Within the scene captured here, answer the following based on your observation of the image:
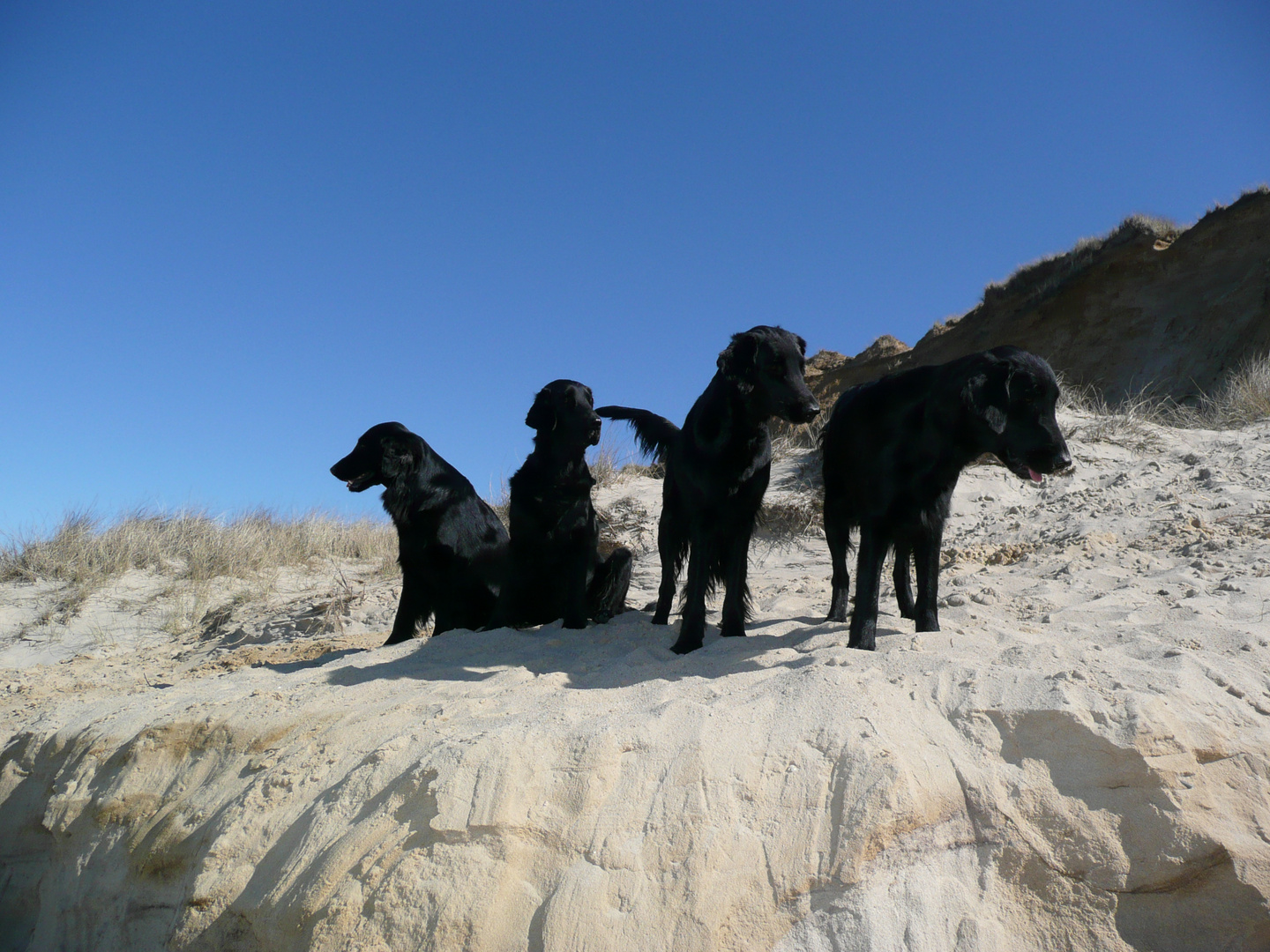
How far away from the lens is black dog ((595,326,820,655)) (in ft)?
13.3

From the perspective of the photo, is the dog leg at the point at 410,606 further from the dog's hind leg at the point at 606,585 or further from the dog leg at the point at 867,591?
the dog leg at the point at 867,591

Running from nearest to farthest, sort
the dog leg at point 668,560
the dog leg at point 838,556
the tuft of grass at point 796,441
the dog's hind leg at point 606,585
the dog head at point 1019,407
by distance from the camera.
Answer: the dog head at point 1019,407 → the dog leg at point 838,556 → the dog leg at point 668,560 → the dog's hind leg at point 606,585 → the tuft of grass at point 796,441

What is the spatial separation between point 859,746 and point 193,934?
217 centimetres

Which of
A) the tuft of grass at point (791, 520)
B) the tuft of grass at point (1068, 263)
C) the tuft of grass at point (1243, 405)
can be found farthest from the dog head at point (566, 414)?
the tuft of grass at point (1068, 263)

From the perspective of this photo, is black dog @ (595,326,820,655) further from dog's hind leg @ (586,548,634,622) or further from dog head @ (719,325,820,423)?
dog's hind leg @ (586,548,634,622)

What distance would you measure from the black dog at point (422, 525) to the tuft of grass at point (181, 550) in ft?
12.0

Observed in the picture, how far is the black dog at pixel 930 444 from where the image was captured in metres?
3.60

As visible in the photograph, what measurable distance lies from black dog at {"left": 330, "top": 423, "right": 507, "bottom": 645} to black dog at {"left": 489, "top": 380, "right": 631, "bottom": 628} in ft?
0.98

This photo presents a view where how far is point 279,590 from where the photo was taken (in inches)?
335

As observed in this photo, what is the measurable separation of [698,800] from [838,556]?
2.40 meters

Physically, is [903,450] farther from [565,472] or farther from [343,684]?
[343,684]

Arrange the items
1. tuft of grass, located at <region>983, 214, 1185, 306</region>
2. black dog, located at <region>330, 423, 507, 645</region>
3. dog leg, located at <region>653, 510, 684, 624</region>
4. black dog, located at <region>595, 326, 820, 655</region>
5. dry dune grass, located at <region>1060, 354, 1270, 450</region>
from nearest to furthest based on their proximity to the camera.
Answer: black dog, located at <region>595, 326, 820, 655</region> → dog leg, located at <region>653, 510, 684, 624</region> → black dog, located at <region>330, 423, 507, 645</region> → dry dune grass, located at <region>1060, 354, 1270, 450</region> → tuft of grass, located at <region>983, 214, 1185, 306</region>

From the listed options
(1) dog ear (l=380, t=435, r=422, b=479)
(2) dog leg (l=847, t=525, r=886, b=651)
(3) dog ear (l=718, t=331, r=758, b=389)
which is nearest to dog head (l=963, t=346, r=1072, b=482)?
(2) dog leg (l=847, t=525, r=886, b=651)

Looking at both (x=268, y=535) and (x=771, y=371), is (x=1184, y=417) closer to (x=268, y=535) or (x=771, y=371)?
(x=771, y=371)
